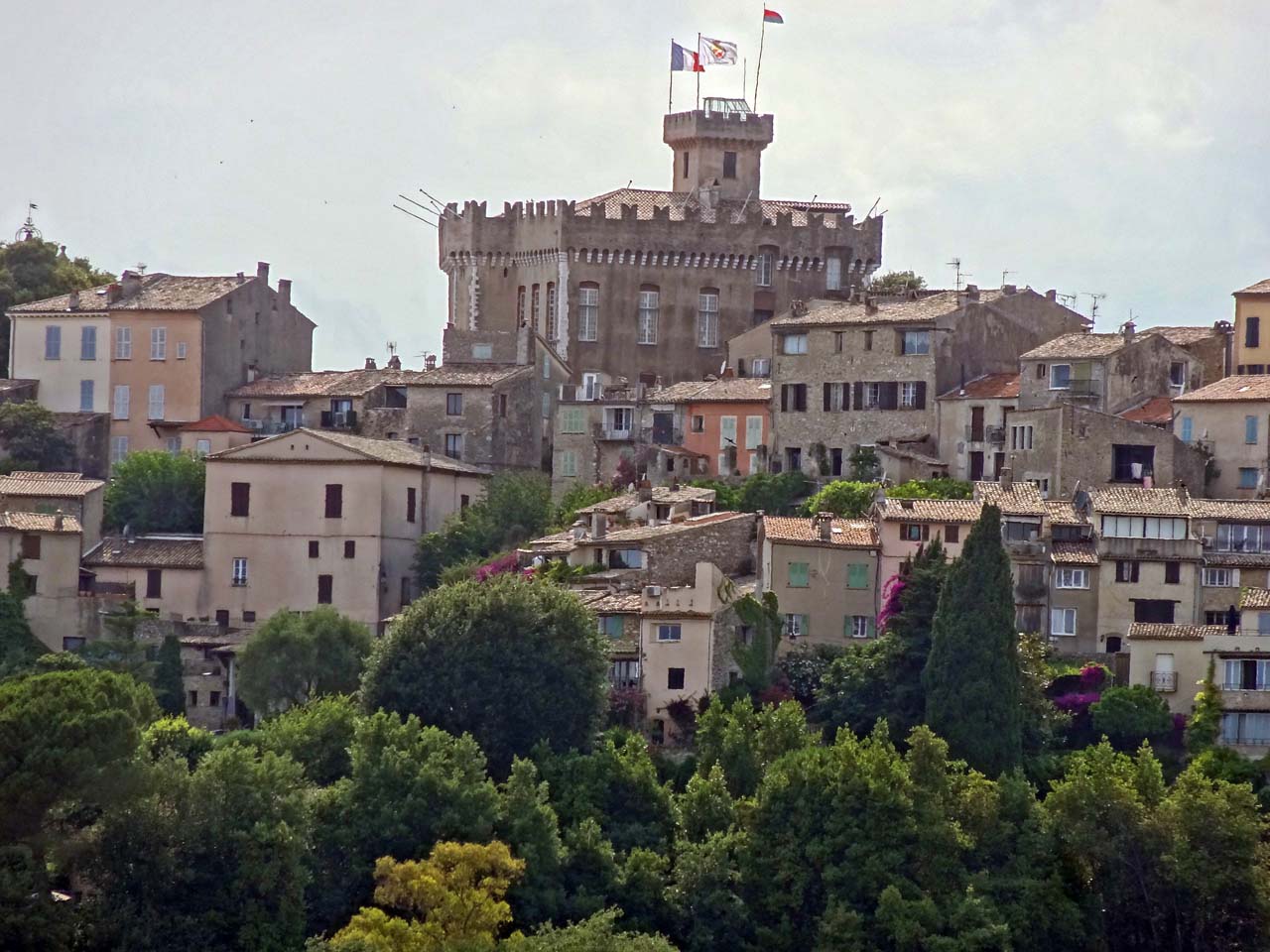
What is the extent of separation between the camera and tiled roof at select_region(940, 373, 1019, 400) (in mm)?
89875

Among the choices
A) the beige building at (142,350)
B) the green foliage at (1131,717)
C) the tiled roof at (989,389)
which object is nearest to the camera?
the green foliage at (1131,717)

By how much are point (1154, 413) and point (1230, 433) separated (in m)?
2.27

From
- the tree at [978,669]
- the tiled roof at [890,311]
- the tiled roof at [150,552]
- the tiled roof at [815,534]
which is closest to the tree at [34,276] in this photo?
the tiled roof at [150,552]

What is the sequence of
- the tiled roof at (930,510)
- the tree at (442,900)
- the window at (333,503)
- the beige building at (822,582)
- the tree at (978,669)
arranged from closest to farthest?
the tree at (442,900), the tree at (978,669), the beige building at (822,582), the tiled roof at (930,510), the window at (333,503)

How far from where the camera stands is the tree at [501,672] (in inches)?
3004

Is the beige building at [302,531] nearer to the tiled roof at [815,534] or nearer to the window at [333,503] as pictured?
the window at [333,503]

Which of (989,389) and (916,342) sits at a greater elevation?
(916,342)

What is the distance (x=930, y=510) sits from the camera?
3270 inches

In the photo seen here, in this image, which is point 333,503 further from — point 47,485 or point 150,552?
point 47,485

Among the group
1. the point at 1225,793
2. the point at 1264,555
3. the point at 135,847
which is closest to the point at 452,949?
the point at 135,847

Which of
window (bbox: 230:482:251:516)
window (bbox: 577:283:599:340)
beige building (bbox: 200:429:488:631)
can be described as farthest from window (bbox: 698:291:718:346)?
window (bbox: 230:482:251:516)

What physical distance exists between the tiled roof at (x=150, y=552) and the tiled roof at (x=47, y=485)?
56.2 inches

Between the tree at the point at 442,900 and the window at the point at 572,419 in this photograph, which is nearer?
the tree at the point at 442,900

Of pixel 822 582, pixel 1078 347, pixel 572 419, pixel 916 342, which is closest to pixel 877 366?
pixel 916 342
